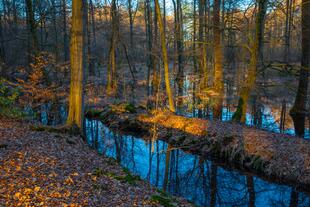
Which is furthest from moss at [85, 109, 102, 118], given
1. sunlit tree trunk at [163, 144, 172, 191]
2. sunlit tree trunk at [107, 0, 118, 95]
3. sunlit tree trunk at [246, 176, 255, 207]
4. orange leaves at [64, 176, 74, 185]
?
orange leaves at [64, 176, 74, 185]

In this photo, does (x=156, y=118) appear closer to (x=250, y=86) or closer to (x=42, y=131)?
(x=250, y=86)

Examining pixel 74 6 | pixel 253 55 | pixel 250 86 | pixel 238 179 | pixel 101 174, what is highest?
pixel 74 6

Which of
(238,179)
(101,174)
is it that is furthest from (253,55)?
(101,174)

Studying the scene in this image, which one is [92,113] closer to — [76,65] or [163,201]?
[76,65]

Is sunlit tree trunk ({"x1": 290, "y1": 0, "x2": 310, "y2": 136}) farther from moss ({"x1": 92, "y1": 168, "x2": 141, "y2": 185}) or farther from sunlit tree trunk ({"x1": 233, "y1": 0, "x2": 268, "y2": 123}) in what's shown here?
moss ({"x1": 92, "y1": 168, "x2": 141, "y2": 185})

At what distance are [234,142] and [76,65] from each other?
6.77m

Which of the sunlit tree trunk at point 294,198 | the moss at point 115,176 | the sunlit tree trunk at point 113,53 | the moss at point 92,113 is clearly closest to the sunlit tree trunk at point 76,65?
the moss at point 115,176

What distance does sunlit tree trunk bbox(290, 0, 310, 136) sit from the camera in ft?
43.7

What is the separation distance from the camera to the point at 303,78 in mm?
13695

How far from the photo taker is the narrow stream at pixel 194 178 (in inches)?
315

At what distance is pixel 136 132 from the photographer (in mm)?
14594

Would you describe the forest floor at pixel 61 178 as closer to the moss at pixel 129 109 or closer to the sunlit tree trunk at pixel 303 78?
the moss at pixel 129 109

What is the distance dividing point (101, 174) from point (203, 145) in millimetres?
5437

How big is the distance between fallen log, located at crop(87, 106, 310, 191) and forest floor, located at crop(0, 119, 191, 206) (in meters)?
3.59
